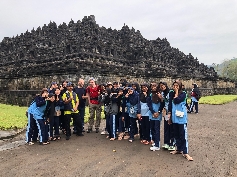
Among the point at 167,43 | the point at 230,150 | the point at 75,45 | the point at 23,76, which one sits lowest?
the point at 230,150

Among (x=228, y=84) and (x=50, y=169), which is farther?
(x=228, y=84)

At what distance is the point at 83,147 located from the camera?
243 inches

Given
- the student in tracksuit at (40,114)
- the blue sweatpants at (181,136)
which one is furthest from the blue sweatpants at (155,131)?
the student in tracksuit at (40,114)

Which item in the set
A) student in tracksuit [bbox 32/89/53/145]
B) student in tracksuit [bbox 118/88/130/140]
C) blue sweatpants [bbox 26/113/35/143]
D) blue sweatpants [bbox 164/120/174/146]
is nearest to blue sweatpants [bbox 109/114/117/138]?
student in tracksuit [bbox 118/88/130/140]

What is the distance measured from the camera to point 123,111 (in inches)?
278

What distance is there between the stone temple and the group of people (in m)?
6.47

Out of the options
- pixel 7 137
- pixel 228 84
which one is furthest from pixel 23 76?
pixel 228 84

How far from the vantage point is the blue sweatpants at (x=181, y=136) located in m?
5.32

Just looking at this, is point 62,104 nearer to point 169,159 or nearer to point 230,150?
point 169,159

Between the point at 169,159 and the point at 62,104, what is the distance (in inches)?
142

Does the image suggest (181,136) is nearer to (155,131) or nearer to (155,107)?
(155,131)

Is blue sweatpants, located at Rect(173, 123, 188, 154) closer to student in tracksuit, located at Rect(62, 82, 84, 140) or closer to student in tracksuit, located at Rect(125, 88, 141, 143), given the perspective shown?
student in tracksuit, located at Rect(125, 88, 141, 143)

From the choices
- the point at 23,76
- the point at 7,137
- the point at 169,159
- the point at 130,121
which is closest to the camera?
the point at 169,159

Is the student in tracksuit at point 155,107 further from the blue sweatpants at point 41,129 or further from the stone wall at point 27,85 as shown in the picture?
the stone wall at point 27,85
